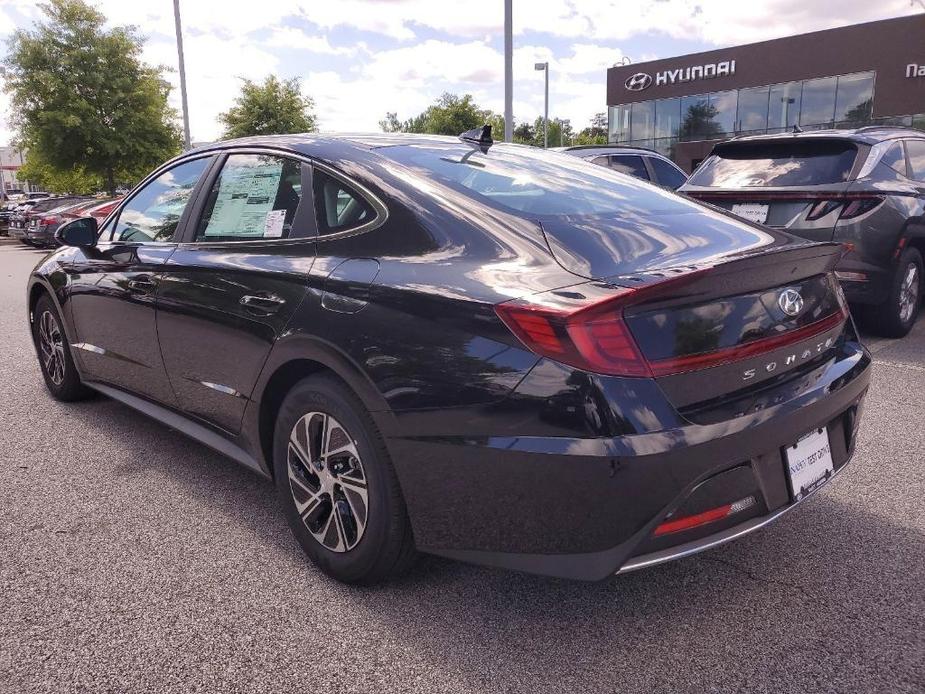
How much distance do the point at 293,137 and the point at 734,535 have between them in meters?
2.26

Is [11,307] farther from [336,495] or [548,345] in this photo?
[548,345]

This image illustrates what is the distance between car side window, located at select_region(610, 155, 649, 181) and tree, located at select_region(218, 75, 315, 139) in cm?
2822

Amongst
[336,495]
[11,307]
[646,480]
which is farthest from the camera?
[11,307]

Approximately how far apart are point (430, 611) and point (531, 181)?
1579 mm

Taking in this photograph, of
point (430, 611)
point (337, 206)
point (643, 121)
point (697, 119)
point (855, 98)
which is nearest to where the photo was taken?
point (430, 611)

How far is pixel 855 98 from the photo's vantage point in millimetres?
30922

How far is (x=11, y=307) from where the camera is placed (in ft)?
30.9

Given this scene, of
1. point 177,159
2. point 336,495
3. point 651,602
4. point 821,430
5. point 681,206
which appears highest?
point 177,159

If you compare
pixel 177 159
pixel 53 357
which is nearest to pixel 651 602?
pixel 177 159

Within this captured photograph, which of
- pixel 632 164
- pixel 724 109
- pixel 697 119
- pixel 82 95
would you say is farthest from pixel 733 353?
pixel 697 119

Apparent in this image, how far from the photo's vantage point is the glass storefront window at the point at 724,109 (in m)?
34.1

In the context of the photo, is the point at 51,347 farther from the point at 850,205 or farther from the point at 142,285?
the point at 850,205

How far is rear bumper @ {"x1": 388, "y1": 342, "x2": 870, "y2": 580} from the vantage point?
1.90 metres

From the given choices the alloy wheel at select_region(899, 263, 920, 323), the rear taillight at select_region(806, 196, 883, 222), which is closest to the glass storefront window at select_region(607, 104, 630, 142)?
the alloy wheel at select_region(899, 263, 920, 323)
